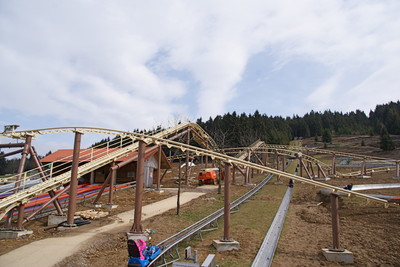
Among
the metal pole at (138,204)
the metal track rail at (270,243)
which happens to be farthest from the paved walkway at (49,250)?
the metal track rail at (270,243)

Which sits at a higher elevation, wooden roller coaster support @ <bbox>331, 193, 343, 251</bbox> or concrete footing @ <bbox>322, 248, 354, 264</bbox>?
wooden roller coaster support @ <bbox>331, 193, 343, 251</bbox>

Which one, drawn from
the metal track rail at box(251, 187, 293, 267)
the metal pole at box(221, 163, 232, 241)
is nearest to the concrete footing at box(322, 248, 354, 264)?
the metal track rail at box(251, 187, 293, 267)

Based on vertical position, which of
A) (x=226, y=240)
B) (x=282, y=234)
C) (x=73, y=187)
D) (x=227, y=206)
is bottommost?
(x=282, y=234)

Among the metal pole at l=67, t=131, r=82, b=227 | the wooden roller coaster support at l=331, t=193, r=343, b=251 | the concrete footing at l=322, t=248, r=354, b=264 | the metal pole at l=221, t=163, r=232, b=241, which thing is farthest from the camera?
the metal pole at l=67, t=131, r=82, b=227

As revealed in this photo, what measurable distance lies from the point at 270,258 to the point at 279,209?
9.31 meters

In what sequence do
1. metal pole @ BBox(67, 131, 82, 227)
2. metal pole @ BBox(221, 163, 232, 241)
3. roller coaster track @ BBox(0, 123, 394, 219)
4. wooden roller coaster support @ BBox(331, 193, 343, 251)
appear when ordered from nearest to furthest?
1. wooden roller coaster support @ BBox(331, 193, 343, 251)
2. metal pole @ BBox(221, 163, 232, 241)
3. roller coaster track @ BBox(0, 123, 394, 219)
4. metal pole @ BBox(67, 131, 82, 227)

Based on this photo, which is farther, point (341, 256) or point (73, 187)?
point (73, 187)

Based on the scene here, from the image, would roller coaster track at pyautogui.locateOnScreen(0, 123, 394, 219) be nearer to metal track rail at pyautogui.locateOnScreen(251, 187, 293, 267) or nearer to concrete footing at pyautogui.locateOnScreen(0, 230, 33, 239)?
concrete footing at pyautogui.locateOnScreen(0, 230, 33, 239)

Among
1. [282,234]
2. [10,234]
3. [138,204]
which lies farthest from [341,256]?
[10,234]

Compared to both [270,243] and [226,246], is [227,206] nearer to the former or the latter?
[226,246]

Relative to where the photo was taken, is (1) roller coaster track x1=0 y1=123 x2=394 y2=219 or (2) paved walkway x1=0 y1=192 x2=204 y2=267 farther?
(1) roller coaster track x1=0 y1=123 x2=394 y2=219

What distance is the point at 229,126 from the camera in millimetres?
67500

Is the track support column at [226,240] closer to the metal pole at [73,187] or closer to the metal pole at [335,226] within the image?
the metal pole at [335,226]

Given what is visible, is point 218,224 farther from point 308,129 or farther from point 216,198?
point 308,129
